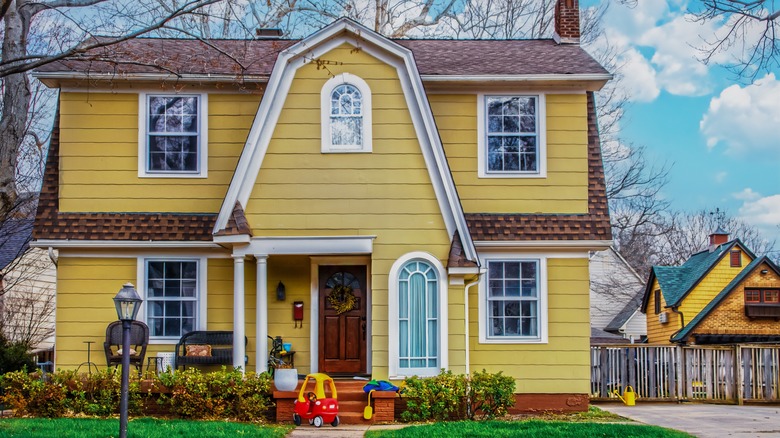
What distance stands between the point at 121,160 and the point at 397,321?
600 centimetres

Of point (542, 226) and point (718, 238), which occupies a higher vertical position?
point (718, 238)

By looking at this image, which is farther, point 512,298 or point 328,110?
point 512,298

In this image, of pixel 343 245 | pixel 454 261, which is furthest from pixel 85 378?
pixel 454 261

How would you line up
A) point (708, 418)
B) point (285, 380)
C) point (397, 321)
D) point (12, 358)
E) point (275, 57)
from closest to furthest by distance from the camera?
point (285, 380) < point (397, 321) < point (708, 418) < point (275, 57) < point (12, 358)

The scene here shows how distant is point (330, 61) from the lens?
16.6 meters

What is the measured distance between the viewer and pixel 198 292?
17.6m

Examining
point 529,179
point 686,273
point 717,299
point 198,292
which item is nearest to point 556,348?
point 529,179

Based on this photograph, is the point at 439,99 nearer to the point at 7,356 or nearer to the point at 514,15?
the point at 7,356

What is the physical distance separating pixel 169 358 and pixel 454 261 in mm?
5482

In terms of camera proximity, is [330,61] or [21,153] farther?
[21,153]

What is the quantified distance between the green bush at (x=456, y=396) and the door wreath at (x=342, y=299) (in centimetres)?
250

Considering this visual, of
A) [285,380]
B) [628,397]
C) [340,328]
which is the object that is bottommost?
[628,397]

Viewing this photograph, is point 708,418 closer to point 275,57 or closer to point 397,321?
point 397,321

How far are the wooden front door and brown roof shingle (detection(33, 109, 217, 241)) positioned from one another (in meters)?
2.45
